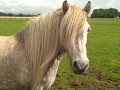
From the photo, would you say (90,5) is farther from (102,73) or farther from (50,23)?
(102,73)

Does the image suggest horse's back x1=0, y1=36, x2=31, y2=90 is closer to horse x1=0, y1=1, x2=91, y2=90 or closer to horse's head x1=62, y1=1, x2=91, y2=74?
horse x1=0, y1=1, x2=91, y2=90

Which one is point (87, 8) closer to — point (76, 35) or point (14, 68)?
point (76, 35)

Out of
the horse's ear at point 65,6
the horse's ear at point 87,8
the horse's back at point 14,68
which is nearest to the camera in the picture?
the horse's ear at point 65,6

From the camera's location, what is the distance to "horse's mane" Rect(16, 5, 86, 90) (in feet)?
12.5

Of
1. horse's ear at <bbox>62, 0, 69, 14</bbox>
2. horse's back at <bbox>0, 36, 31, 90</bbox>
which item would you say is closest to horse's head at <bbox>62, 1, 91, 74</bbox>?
horse's ear at <bbox>62, 0, 69, 14</bbox>

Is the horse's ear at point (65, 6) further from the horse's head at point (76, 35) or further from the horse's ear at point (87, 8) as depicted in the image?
the horse's ear at point (87, 8)

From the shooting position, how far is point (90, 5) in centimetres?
379

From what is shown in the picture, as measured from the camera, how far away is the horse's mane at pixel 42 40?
3.82 meters

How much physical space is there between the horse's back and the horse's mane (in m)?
0.09

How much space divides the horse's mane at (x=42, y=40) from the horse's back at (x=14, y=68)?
0.09 meters

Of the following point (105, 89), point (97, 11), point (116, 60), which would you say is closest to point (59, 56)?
point (105, 89)

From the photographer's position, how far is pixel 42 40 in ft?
13.0

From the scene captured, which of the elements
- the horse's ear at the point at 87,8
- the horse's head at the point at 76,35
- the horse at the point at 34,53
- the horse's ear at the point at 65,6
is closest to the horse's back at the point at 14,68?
the horse at the point at 34,53

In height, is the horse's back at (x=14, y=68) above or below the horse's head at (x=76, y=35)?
below
